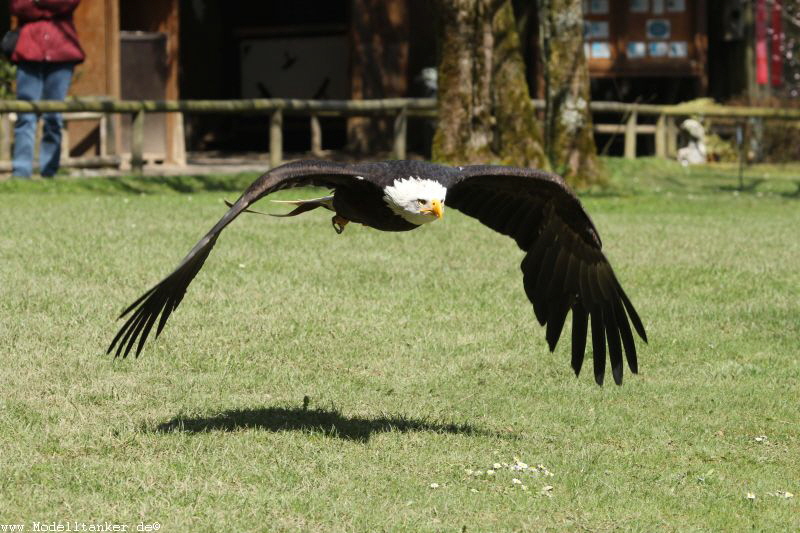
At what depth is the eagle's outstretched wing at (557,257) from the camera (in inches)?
266

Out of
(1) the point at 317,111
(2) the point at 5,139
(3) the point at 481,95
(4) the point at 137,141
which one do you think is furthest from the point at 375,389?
(1) the point at 317,111

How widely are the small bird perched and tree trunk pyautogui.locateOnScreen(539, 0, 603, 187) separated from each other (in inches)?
364

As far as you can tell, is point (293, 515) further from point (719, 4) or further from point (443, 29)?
→ point (719, 4)

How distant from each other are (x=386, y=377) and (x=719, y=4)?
58.5 feet

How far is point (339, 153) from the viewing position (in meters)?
21.7

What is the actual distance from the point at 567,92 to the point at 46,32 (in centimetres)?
590

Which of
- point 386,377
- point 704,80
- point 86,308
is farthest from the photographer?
point 704,80

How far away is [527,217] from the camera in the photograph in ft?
22.9

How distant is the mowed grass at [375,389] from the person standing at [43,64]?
280cm

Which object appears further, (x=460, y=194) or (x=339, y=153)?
(x=339, y=153)

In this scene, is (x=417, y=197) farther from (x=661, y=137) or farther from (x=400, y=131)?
(x=661, y=137)

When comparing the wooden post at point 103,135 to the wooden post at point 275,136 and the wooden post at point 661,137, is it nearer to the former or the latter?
the wooden post at point 275,136

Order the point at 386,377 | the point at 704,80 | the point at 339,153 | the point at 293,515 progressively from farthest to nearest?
1. the point at 704,80
2. the point at 339,153
3. the point at 386,377
4. the point at 293,515

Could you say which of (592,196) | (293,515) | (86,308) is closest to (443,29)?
(592,196)
